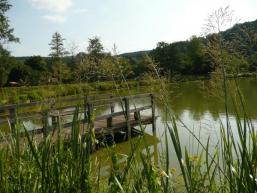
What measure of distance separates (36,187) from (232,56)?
116 cm

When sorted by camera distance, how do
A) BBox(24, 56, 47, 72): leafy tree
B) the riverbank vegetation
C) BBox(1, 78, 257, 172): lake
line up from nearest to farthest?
1. the riverbank vegetation
2. BBox(1, 78, 257, 172): lake
3. BBox(24, 56, 47, 72): leafy tree

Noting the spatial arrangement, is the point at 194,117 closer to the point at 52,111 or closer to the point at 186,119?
the point at 186,119

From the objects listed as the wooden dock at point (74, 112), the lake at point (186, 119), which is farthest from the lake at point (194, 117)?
the wooden dock at point (74, 112)

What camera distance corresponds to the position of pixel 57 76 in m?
2.02

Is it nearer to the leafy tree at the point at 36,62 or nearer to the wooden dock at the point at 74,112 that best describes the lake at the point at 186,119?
the wooden dock at the point at 74,112

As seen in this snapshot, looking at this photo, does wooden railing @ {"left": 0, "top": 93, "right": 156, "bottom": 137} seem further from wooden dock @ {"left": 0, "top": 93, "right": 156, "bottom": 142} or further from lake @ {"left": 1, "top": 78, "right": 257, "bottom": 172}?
lake @ {"left": 1, "top": 78, "right": 257, "bottom": 172}

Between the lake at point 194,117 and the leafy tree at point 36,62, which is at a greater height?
the leafy tree at point 36,62

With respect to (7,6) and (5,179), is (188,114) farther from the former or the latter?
(7,6)

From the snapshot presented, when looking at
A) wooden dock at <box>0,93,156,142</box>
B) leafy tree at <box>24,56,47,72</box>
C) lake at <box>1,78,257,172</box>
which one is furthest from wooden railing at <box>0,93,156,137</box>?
leafy tree at <box>24,56,47,72</box>

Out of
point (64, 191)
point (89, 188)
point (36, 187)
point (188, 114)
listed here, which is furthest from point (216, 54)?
point (188, 114)

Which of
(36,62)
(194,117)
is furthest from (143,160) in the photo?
(36,62)

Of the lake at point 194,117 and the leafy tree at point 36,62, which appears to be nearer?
the lake at point 194,117

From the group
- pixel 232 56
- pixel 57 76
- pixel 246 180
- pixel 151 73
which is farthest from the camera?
pixel 57 76

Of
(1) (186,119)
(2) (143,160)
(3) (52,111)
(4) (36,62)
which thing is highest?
(4) (36,62)
